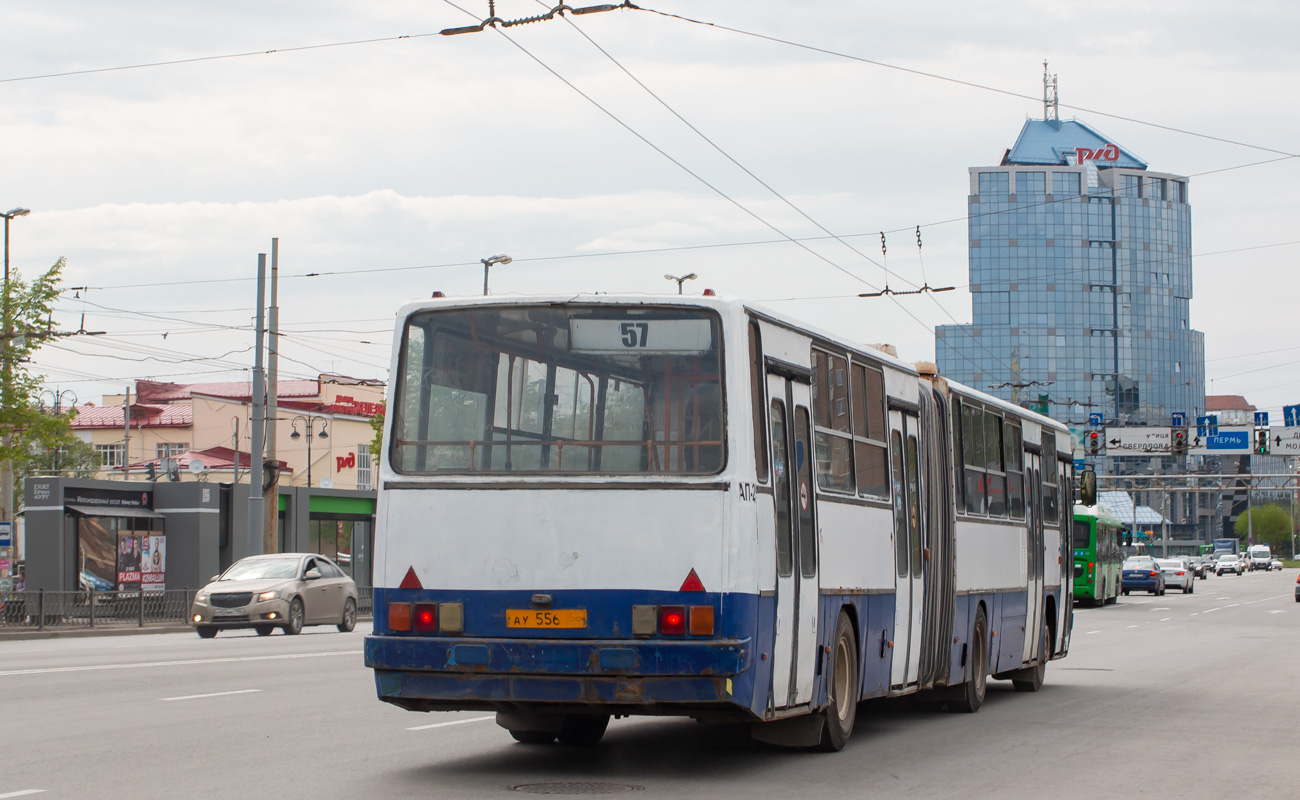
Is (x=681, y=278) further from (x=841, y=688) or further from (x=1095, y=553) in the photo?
(x=841, y=688)

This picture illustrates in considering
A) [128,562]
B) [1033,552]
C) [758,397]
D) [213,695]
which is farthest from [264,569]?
[758,397]

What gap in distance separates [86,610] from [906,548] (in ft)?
78.9

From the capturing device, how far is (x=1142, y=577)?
2248 inches

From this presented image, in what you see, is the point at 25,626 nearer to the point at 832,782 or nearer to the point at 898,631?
the point at 898,631

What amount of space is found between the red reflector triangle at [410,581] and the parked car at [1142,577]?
50508 mm

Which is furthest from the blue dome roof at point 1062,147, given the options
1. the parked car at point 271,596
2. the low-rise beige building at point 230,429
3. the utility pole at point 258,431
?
the parked car at point 271,596

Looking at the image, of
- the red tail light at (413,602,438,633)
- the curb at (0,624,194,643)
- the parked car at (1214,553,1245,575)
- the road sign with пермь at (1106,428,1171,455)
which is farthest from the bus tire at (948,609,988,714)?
the parked car at (1214,553,1245,575)

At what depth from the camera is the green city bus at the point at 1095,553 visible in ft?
147

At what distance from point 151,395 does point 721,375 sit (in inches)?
4120

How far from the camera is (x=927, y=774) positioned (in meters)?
10.1

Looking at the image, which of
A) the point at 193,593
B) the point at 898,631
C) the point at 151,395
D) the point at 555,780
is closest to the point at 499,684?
the point at 555,780

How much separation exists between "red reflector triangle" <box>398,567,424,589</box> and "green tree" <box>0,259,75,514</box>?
1183 inches

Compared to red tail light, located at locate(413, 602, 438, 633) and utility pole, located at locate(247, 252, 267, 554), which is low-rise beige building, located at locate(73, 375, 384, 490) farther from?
red tail light, located at locate(413, 602, 438, 633)

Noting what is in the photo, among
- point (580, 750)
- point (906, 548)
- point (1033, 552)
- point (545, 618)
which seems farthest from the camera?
point (1033, 552)
